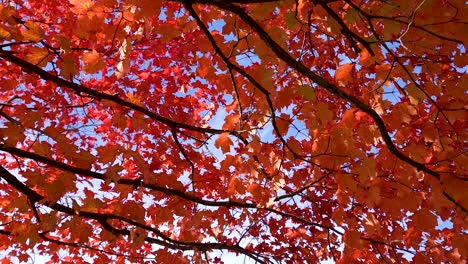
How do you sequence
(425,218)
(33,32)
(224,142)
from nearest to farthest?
(33,32)
(425,218)
(224,142)

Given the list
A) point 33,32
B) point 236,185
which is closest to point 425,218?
point 236,185

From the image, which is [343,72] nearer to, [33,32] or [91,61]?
[91,61]

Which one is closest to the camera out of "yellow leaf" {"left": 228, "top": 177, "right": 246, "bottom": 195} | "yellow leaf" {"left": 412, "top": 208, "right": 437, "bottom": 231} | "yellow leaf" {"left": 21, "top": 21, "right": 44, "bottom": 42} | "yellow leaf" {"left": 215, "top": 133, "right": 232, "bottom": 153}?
"yellow leaf" {"left": 21, "top": 21, "right": 44, "bottom": 42}

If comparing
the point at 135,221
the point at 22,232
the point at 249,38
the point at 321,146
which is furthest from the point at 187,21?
the point at 22,232

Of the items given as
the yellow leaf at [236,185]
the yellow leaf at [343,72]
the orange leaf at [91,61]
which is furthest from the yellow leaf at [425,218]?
the orange leaf at [91,61]

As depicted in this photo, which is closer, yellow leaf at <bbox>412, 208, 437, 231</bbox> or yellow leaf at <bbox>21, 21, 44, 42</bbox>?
yellow leaf at <bbox>21, 21, 44, 42</bbox>

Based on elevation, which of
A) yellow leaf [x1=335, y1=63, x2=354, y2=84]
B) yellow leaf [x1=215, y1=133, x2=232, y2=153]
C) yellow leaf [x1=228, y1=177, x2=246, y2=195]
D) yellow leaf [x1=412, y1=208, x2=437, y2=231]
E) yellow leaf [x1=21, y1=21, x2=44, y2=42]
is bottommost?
yellow leaf [x1=412, y1=208, x2=437, y2=231]

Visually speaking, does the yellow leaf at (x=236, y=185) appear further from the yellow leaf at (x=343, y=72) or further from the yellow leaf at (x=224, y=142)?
the yellow leaf at (x=343, y=72)

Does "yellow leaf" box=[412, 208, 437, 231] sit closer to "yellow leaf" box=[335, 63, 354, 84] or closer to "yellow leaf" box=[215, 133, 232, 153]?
"yellow leaf" box=[335, 63, 354, 84]

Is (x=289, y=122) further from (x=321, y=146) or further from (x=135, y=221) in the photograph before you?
(x=135, y=221)

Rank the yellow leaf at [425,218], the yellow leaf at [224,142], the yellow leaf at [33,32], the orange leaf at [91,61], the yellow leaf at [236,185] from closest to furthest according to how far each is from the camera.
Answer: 1. the yellow leaf at [33,32]
2. the orange leaf at [91,61]
3. the yellow leaf at [425,218]
4. the yellow leaf at [224,142]
5. the yellow leaf at [236,185]

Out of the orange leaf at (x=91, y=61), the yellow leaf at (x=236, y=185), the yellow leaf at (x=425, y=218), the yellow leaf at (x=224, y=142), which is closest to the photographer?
the orange leaf at (x=91, y=61)

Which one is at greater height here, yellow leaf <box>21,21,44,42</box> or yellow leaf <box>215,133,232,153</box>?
yellow leaf <box>21,21,44,42</box>

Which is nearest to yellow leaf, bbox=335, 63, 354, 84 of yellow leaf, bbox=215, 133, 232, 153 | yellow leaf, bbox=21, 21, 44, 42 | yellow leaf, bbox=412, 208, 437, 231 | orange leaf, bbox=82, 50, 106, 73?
yellow leaf, bbox=215, 133, 232, 153
